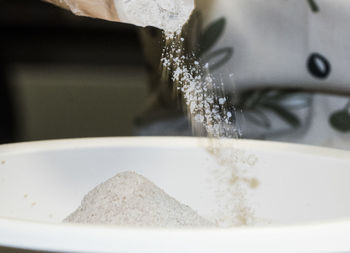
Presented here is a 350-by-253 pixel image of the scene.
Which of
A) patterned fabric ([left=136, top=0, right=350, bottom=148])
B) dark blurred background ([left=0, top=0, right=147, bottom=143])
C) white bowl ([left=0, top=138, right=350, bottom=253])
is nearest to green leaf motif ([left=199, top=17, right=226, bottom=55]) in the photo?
patterned fabric ([left=136, top=0, right=350, bottom=148])

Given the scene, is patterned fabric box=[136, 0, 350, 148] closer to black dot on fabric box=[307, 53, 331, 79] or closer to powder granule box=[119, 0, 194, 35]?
black dot on fabric box=[307, 53, 331, 79]

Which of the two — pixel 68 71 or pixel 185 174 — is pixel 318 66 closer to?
pixel 185 174

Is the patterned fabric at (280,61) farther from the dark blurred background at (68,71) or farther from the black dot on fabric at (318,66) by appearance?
the dark blurred background at (68,71)

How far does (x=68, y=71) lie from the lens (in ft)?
2.87

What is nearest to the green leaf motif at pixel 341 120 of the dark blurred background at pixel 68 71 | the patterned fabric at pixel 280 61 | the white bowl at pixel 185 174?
the patterned fabric at pixel 280 61

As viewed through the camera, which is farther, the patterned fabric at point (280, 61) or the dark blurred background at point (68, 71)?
the dark blurred background at point (68, 71)

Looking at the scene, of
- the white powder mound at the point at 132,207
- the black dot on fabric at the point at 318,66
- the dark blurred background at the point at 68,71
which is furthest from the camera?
the dark blurred background at the point at 68,71

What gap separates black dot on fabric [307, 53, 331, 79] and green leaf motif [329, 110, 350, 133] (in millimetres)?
28

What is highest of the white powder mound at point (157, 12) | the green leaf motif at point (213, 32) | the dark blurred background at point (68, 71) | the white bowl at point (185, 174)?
the white powder mound at point (157, 12)

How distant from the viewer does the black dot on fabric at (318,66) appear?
366mm

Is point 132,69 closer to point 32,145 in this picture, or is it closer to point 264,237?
point 32,145

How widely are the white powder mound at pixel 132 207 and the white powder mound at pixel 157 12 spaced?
7 cm

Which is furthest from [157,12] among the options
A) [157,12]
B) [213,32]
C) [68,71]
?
[68,71]

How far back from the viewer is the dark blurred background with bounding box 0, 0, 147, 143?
33.6 inches
